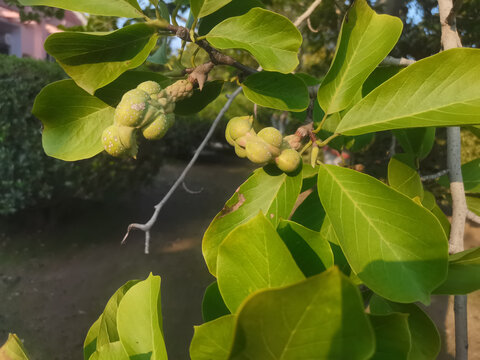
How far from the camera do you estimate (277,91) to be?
0.71 metres

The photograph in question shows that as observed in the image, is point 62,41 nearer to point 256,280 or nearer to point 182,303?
point 256,280

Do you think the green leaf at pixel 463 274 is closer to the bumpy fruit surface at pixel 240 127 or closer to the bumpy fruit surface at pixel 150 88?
the bumpy fruit surface at pixel 240 127

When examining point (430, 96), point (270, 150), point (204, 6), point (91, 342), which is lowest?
point (91, 342)

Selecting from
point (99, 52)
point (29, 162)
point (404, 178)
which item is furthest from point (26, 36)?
point (404, 178)

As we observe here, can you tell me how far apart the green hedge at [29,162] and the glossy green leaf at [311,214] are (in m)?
2.90

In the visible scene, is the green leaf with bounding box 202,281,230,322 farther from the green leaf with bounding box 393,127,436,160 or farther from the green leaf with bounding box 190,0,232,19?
the green leaf with bounding box 393,127,436,160

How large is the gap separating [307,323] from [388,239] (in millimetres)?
270

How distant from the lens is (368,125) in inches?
23.8

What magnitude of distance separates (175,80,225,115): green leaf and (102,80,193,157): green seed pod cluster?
15cm

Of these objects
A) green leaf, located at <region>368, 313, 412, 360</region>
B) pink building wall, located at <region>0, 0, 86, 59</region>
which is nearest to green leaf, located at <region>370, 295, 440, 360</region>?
green leaf, located at <region>368, 313, 412, 360</region>

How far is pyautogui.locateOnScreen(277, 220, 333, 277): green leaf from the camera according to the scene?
0.46m

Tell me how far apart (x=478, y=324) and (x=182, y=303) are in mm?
2451

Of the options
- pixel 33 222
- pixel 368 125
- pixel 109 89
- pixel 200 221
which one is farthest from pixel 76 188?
pixel 368 125

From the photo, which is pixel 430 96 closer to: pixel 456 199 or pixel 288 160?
pixel 288 160
